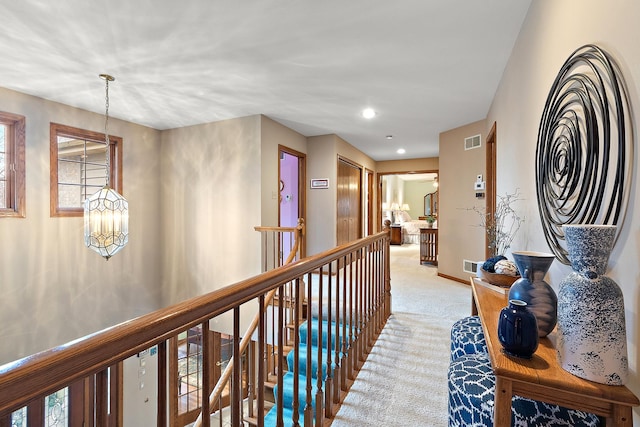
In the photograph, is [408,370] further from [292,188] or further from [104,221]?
[292,188]

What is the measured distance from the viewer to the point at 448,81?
285 centimetres

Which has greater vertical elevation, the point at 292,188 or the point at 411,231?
the point at 292,188

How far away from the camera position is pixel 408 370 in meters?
2.10

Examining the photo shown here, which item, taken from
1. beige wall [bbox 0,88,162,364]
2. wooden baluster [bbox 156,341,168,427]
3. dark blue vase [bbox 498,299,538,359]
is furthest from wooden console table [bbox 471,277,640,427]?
beige wall [bbox 0,88,162,364]

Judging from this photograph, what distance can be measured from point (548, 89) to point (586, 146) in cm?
63

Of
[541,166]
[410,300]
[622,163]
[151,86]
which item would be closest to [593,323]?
[622,163]

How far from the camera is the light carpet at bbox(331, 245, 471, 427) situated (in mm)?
1662

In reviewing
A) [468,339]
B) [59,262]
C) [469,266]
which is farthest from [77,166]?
[469,266]

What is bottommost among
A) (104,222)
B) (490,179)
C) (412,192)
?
(104,222)

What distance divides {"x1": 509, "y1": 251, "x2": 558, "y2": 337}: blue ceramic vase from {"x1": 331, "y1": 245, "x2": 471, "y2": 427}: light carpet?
0.99 m

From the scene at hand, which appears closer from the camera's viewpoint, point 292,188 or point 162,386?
point 162,386

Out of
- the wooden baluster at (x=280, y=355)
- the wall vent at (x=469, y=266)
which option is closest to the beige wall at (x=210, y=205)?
the wooden baluster at (x=280, y=355)

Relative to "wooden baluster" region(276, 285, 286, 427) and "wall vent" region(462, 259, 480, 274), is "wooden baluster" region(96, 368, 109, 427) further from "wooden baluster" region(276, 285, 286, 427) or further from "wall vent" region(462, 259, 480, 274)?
"wall vent" region(462, 259, 480, 274)

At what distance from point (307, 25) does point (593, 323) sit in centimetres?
216
